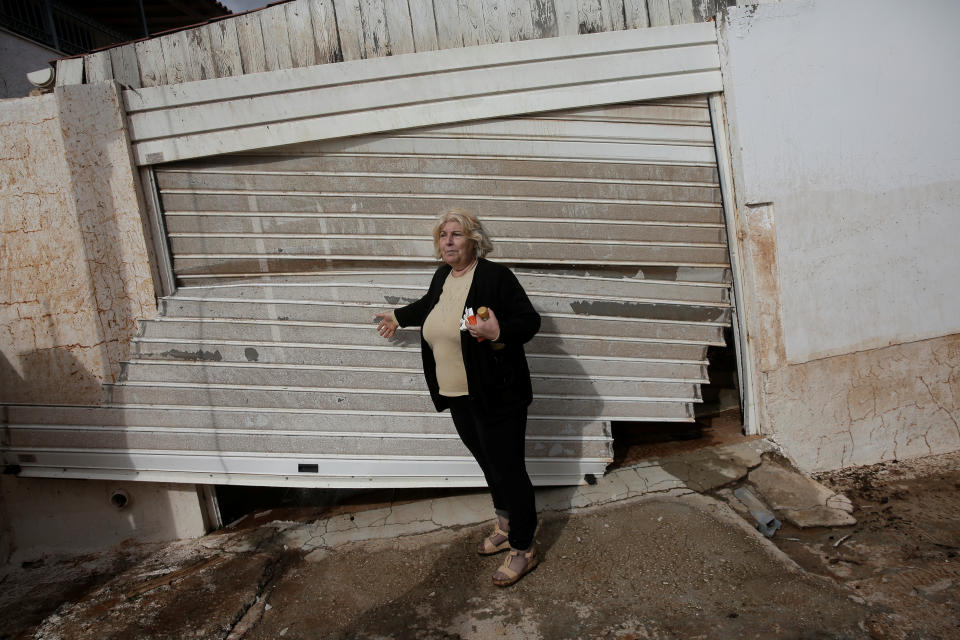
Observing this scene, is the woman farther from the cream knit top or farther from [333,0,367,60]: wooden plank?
[333,0,367,60]: wooden plank

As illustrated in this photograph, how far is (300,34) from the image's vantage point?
3.61 metres

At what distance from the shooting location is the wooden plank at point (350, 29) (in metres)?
3.61

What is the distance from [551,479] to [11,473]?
368 cm

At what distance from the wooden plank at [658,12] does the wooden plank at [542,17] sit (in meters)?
0.66

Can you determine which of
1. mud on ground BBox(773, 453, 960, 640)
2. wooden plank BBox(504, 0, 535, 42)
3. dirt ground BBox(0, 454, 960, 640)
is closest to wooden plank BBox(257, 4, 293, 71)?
wooden plank BBox(504, 0, 535, 42)

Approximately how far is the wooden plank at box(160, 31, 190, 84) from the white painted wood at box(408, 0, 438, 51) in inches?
58.5

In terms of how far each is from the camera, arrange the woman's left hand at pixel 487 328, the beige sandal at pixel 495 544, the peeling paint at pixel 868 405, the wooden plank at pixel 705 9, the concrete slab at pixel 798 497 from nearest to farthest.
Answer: the woman's left hand at pixel 487 328 → the beige sandal at pixel 495 544 → the concrete slab at pixel 798 497 → the wooden plank at pixel 705 9 → the peeling paint at pixel 868 405

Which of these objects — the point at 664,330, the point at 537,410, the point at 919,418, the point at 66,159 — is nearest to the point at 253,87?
the point at 66,159

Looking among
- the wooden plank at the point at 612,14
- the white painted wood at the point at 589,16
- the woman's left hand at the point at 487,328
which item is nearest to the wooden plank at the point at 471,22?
the white painted wood at the point at 589,16

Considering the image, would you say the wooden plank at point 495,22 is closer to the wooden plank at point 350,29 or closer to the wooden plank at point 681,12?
the wooden plank at point 350,29

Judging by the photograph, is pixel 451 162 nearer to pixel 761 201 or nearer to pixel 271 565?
pixel 761 201

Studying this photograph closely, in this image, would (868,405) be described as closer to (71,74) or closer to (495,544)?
(495,544)

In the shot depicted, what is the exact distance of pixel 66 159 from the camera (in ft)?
11.8

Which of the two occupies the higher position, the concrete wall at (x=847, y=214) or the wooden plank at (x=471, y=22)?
the wooden plank at (x=471, y=22)
